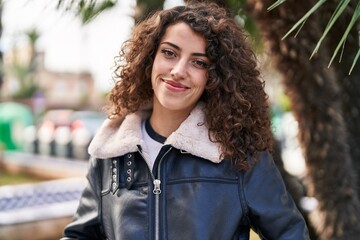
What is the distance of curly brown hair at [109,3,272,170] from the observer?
5.60 feet

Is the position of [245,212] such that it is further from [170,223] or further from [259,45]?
[259,45]

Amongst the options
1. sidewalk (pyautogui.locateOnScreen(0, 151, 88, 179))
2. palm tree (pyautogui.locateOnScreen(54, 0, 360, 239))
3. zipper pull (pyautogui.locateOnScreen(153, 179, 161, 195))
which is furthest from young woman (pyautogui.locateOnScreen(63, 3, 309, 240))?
sidewalk (pyautogui.locateOnScreen(0, 151, 88, 179))

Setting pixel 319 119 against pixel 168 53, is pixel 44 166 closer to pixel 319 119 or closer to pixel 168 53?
pixel 319 119

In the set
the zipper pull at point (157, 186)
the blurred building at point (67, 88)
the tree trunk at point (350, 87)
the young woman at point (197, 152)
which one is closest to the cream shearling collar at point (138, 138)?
the young woman at point (197, 152)

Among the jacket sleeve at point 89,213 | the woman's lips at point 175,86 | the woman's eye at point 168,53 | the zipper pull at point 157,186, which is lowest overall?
the jacket sleeve at point 89,213

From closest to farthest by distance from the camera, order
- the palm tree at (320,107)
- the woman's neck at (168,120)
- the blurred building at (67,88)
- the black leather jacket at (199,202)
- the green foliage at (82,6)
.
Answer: the black leather jacket at (199,202), the woman's neck at (168,120), the green foliage at (82,6), the palm tree at (320,107), the blurred building at (67,88)

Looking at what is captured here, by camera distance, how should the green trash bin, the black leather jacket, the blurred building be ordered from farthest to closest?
the blurred building, the green trash bin, the black leather jacket

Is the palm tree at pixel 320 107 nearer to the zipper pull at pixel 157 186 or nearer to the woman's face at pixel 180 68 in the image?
the woman's face at pixel 180 68

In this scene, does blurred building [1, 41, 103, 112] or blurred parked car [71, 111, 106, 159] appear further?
blurred building [1, 41, 103, 112]

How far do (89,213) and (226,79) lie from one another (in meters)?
0.57

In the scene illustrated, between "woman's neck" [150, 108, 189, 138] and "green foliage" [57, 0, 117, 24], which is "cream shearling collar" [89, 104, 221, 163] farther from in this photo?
"green foliage" [57, 0, 117, 24]

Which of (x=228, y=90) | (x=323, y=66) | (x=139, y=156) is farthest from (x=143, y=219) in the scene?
(x=323, y=66)

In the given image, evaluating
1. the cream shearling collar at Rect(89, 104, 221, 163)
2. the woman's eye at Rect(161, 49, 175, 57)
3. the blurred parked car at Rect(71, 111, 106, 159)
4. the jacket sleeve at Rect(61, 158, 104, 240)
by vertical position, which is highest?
the woman's eye at Rect(161, 49, 175, 57)

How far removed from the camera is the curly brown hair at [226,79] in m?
1.71
